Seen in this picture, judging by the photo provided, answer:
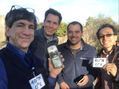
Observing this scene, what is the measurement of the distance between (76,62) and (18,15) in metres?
2.40

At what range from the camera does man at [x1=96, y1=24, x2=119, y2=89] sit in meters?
4.53

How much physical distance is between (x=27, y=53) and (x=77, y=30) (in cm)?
232

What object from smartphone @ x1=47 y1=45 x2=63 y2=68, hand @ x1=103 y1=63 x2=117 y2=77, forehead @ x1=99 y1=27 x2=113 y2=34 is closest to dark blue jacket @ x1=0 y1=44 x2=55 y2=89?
smartphone @ x1=47 y1=45 x2=63 y2=68

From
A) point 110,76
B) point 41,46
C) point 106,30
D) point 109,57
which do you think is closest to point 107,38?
point 106,30

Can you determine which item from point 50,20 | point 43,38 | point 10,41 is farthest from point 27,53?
point 50,20

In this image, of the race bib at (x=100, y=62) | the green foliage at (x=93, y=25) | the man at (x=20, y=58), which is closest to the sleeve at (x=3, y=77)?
the man at (x=20, y=58)

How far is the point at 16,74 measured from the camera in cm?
307

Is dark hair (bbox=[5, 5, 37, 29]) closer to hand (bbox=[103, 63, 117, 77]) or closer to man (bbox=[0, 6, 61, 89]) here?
man (bbox=[0, 6, 61, 89])

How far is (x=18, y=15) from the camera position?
3.31 m

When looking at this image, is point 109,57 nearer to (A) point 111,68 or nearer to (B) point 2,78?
(A) point 111,68

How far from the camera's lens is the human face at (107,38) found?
5.02 m

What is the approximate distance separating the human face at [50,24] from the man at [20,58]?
175 cm

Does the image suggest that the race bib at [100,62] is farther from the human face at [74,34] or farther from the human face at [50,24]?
the human face at [50,24]

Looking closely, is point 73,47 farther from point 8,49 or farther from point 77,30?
point 8,49
